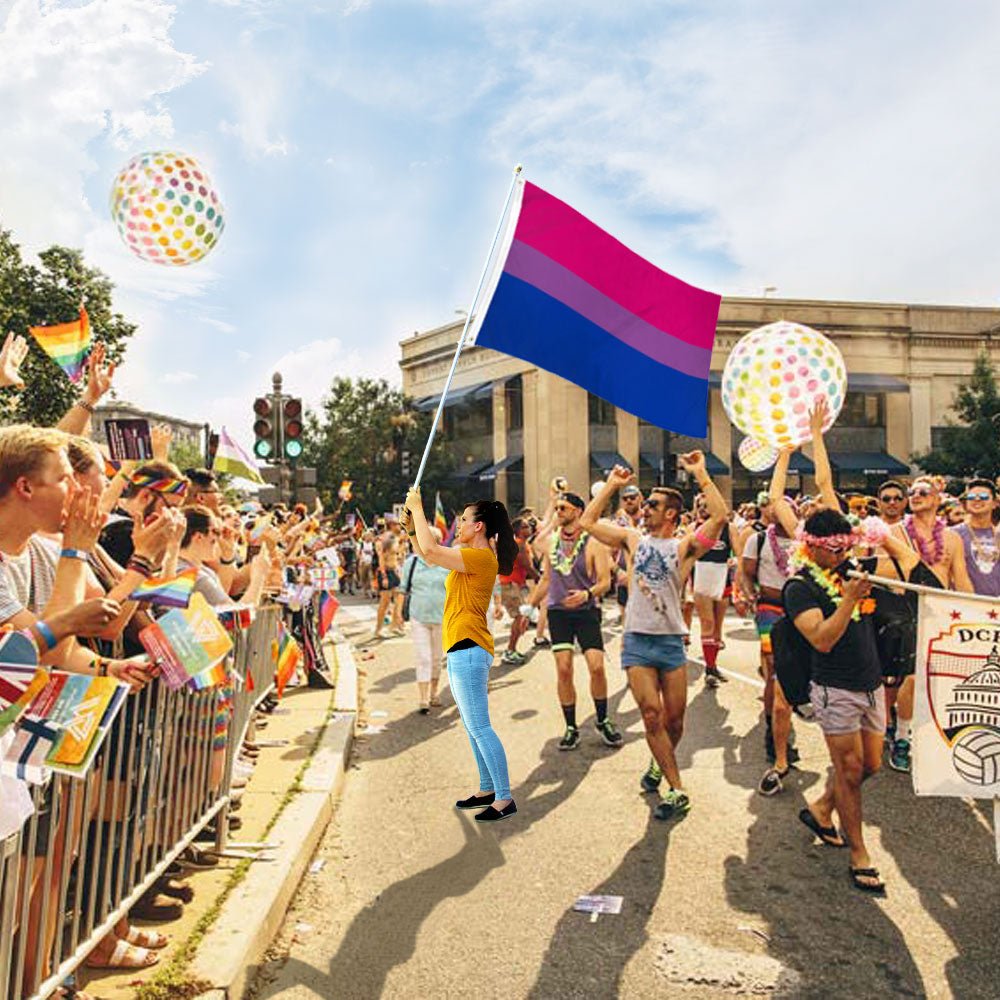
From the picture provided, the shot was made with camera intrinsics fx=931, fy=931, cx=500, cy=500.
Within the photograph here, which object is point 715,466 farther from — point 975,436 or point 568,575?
point 568,575

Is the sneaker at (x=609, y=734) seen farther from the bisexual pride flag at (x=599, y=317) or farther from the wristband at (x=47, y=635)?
the wristband at (x=47, y=635)

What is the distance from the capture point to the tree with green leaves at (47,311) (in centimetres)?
2820

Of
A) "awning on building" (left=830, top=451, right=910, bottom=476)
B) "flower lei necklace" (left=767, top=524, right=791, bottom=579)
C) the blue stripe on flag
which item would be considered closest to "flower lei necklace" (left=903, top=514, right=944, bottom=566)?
"flower lei necklace" (left=767, top=524, right=791, bottom=579)

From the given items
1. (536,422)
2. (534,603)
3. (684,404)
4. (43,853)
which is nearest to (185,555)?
(43,853)

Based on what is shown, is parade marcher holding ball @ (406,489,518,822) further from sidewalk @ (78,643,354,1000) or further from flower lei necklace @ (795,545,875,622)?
flower lei necklace @ (795,545,875,622)

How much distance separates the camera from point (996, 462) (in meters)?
35.1

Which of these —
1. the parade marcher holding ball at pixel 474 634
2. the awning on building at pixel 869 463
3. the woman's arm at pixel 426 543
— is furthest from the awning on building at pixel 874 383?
the woman's arm at pixel 426 543

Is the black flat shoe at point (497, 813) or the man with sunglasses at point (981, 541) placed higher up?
the man with sunglasses at point (981, 541)

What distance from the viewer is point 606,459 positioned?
3641 cm

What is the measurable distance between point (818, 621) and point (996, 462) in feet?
114

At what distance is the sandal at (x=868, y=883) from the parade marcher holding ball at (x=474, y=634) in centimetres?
182

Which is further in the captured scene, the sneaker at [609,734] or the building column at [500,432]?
the building column at [500,432]

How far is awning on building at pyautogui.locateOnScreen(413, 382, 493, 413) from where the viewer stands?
40.0 metres

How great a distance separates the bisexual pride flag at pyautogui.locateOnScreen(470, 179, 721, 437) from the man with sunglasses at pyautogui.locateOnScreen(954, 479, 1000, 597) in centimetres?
251
